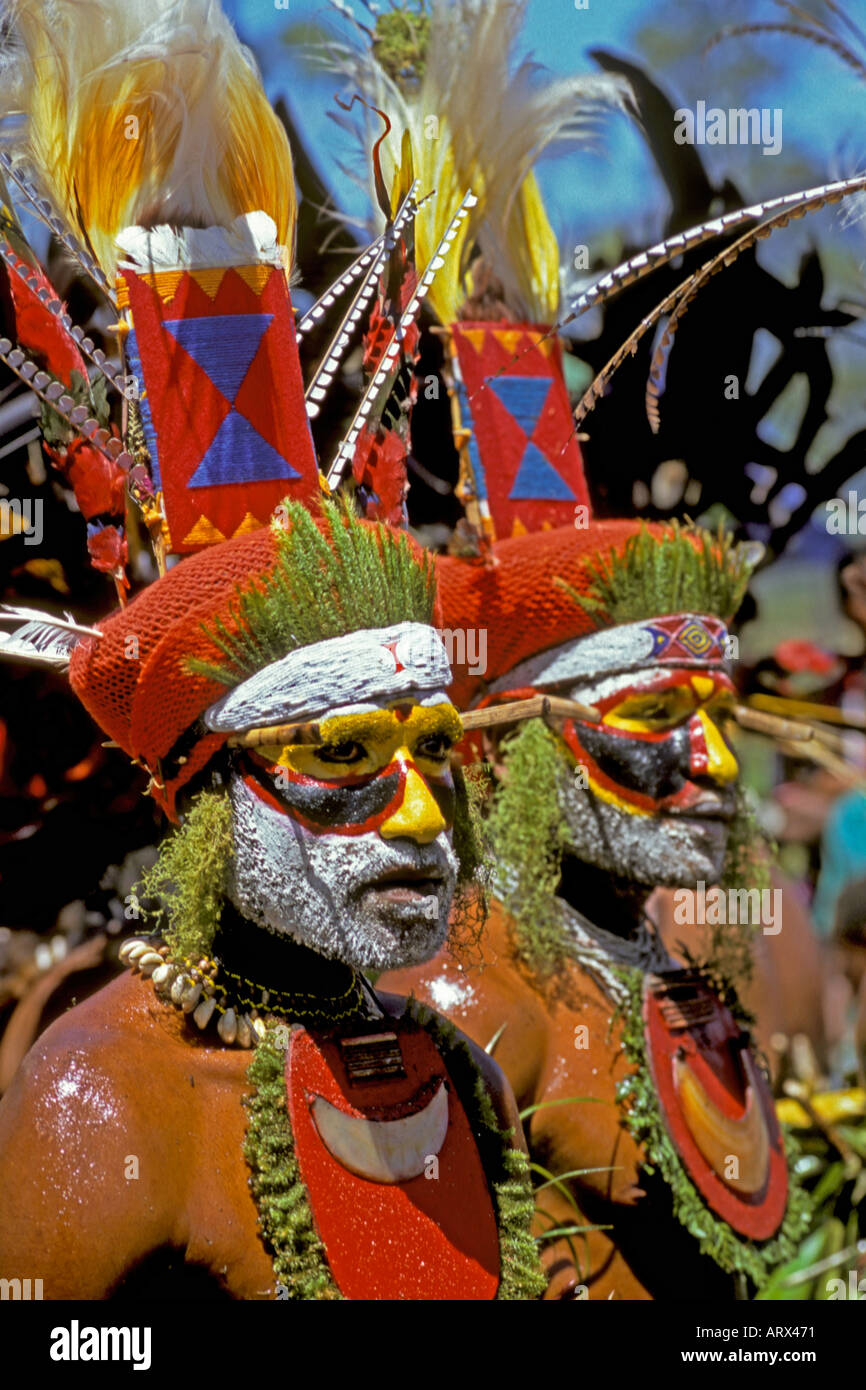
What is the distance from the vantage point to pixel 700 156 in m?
4.19

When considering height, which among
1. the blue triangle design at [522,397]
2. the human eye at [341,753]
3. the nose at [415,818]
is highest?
the blue triangle design at [522,397]

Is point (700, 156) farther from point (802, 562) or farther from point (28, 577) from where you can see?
point (28, 577)

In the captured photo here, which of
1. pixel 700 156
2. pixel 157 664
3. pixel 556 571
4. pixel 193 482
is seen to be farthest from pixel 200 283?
pixel 700 156

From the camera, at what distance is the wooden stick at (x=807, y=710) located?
5020mm

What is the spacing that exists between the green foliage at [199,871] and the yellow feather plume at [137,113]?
0.96 meters

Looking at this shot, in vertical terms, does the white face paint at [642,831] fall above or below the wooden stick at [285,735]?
below

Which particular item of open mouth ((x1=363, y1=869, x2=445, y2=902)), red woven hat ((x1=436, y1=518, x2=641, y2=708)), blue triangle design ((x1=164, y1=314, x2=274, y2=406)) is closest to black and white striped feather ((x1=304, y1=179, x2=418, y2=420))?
blue triangle design ((x1=164, y1=314, x2=274, y2=406))

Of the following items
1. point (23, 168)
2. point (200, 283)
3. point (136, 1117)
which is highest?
point (23, 168)

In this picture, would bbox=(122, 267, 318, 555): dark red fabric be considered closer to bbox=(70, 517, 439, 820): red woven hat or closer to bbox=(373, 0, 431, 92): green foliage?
bbox=(70, 517, 439, 820): red woven hat

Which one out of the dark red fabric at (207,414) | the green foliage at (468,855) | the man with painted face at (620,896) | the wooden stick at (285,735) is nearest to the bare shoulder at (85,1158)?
the wooden stick at (285,735)

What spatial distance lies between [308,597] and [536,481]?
4.22 feet

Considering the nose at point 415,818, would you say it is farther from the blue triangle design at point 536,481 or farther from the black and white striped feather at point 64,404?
the blue triangle design at point 536,481

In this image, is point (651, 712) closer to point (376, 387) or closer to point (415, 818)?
point (376, 387)
